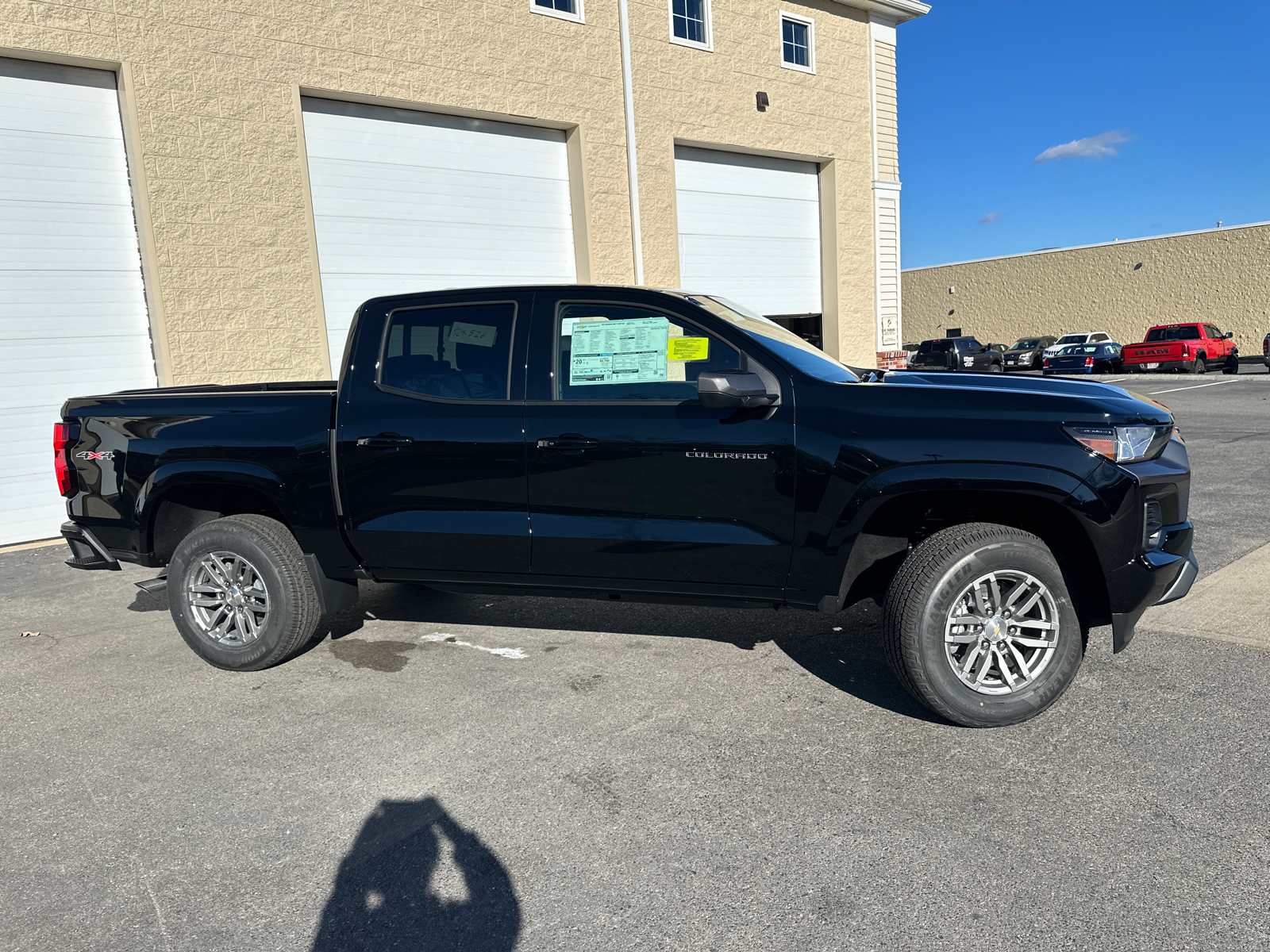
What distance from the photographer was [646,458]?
3.89 m

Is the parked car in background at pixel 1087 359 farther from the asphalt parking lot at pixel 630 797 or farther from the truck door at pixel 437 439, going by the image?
the truck door at pixel 437 439

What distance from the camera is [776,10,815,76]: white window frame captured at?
1444 cm

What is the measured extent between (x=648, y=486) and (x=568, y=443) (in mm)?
423

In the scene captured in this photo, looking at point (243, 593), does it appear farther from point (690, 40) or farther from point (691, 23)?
point (691, 23)

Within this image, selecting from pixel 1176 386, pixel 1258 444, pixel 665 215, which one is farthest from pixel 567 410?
pixel 1176 386

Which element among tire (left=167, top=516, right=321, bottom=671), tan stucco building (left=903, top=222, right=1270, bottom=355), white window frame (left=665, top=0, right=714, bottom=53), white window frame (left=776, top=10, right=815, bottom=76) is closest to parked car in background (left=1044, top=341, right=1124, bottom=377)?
tan stucco building (left=903, top=222, right=1270, bottom=355)

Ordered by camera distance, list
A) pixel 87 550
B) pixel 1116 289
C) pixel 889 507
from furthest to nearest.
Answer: pixel 1116 289 < pixel 87 550 < pixel 889 507

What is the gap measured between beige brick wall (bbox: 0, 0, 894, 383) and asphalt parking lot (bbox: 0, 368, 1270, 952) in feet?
17.4

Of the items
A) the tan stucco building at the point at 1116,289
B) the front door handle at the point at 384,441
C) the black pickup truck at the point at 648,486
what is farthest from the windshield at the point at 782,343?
the tan stucco building at the point at 1116,289

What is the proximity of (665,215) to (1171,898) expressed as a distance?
1176 centimetres

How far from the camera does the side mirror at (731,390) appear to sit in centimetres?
361

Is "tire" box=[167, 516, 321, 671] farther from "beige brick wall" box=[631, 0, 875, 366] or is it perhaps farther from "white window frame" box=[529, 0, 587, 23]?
"white window frame" box=[529, 0, 587, 23]

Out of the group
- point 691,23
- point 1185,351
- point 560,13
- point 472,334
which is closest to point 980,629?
point 472,334

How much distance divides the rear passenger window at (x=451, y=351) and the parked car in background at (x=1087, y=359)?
2996 centimetres
